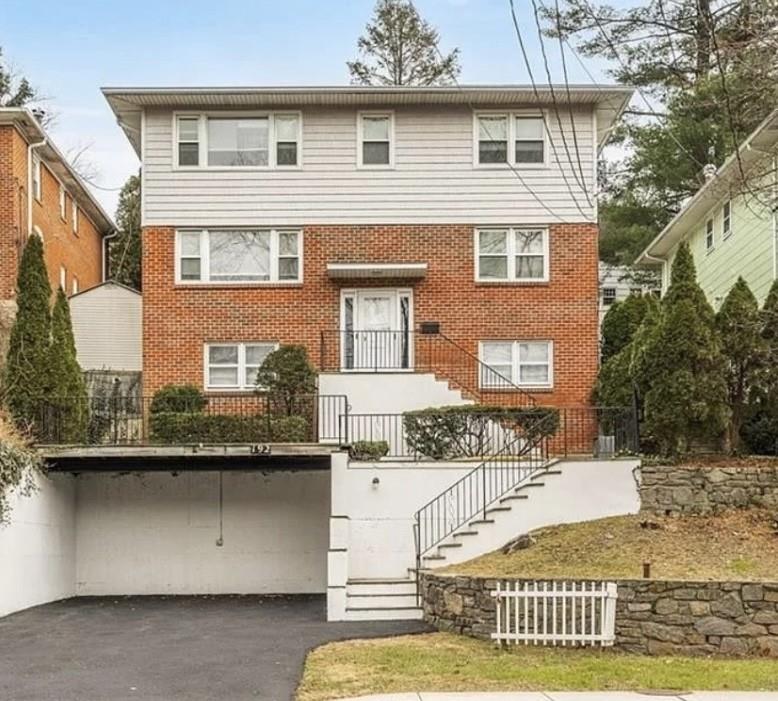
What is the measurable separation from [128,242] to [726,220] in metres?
23.8

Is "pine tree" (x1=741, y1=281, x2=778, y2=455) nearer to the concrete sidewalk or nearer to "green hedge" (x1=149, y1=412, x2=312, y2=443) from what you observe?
"green hedge" (x1=149, y1=412, x2=312, y2=443)

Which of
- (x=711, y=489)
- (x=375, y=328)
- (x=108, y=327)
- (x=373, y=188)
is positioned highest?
(x=373, y=188)

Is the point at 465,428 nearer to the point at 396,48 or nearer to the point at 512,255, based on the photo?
the point at 512,255

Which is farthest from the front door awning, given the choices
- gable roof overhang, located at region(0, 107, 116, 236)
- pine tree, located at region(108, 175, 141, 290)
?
pine tree, located at region(108, 175, 141, 290)

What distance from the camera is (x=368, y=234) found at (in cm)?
2241

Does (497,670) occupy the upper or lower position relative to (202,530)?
lower

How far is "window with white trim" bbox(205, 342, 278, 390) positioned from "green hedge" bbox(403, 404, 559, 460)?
165 inches

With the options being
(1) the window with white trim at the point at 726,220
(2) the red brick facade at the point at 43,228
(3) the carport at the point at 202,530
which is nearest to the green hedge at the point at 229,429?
(3) the carport at the point at 202,530

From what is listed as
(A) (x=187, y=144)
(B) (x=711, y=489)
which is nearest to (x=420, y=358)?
(A) (x=187, y=144)

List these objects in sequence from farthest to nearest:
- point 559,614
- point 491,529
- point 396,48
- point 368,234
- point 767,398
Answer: point 396,48 → point 368,234 → point 767,398 → point 491,529 → point 559,614

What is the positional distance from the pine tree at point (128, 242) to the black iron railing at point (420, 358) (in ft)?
66.3

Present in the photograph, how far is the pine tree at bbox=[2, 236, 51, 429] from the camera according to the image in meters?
19.1

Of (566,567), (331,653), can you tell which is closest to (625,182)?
(566,567)

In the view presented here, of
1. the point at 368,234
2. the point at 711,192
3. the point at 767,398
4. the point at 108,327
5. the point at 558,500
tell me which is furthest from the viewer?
the point at 108,327
